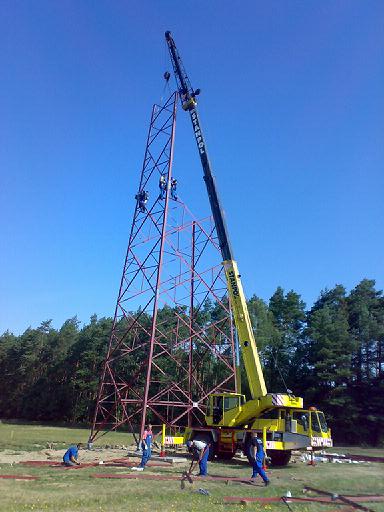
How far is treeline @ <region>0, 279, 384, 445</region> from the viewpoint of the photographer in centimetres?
4012

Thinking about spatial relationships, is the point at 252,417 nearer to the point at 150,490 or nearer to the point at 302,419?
the point at 302,419

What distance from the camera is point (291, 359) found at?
1906 inches

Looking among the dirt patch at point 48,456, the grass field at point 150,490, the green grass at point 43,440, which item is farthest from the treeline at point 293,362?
the grass field at point 150,490

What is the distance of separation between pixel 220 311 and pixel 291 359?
54.0 ft

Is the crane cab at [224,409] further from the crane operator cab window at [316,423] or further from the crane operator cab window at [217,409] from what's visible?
the crane operator cab window at [316,423]

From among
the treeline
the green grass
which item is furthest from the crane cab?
the treeline

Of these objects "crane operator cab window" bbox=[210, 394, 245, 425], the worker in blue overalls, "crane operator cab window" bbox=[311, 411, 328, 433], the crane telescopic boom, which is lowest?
the worker in blue overalls

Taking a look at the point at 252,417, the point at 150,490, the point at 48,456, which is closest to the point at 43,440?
the point at 48,456

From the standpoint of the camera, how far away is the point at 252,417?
18.7 meters

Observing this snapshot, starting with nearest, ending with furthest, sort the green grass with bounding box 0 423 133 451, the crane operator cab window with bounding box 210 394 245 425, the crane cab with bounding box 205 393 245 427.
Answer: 1. the crane cab with bounding box 205 393 245 427
2. the crane operator cab window with bounding box 210 394 245 425
3. the green grass with bounding box 0 423 133 451

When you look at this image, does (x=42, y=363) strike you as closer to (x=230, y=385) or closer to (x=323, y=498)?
Answer: (x=230, y=385)

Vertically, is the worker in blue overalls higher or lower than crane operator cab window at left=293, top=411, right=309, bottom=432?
lower

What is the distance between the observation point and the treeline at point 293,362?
40.1 m

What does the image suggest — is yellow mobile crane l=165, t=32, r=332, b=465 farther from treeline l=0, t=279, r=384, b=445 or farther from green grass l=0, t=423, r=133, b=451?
treeline l=0, t=279, r=384, b=445
